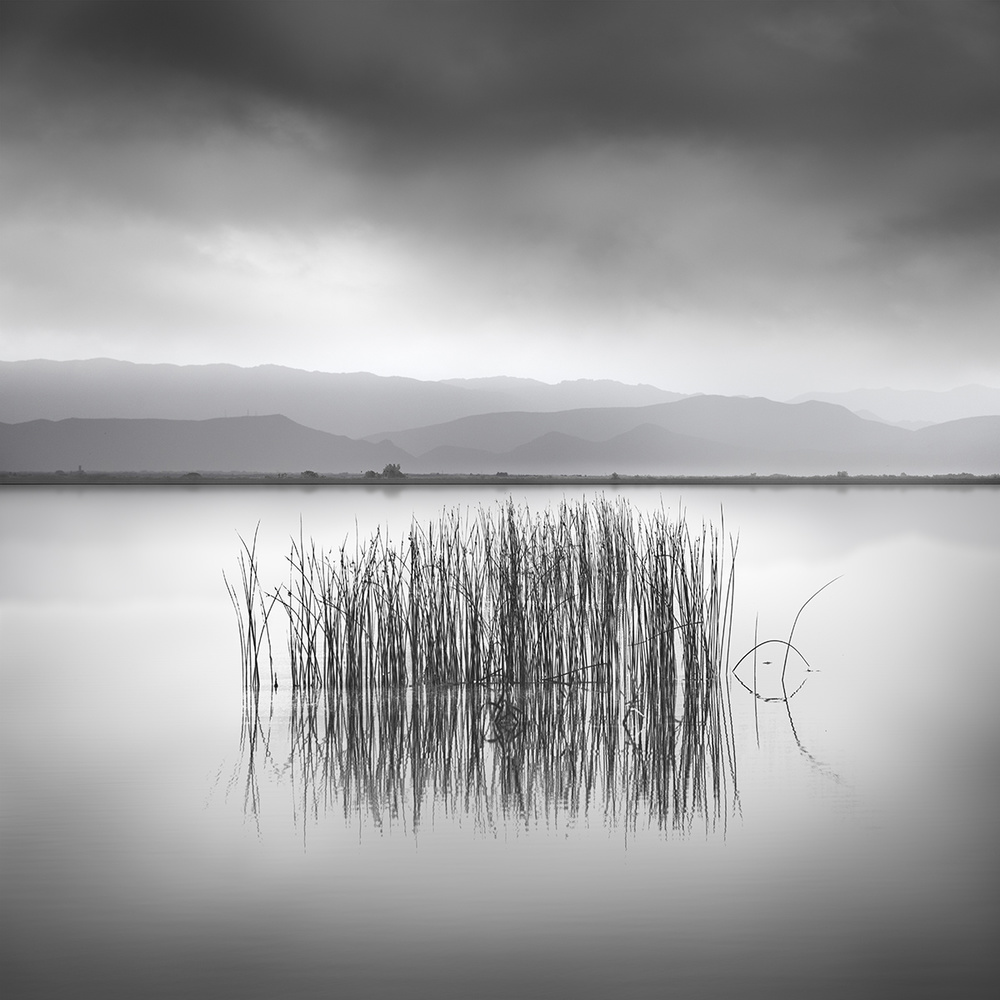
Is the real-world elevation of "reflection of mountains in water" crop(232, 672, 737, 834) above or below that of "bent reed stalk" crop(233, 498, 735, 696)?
below

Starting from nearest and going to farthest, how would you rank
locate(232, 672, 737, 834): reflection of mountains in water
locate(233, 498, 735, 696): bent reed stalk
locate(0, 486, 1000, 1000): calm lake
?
locate(0, 486, 1000, 1000): calm lake < locate(232, 672, 737, 834): reflection of mountains in water < locate(233, 498, 735, 696): bent reed stalk

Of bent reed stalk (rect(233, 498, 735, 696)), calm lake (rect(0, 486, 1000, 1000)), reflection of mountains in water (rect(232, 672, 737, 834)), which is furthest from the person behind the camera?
bent reed stalk (rect(233, 498, 735, 696))

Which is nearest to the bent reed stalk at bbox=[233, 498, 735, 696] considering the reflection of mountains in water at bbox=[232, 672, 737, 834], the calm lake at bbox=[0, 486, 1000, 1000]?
the reflection of mountains in water at bbox=[232, 672, 737, 834]

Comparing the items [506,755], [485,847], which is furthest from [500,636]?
[485,847]

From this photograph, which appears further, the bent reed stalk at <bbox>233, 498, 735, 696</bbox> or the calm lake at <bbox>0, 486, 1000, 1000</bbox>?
the bent reed stalk at <bbox>233, 498, 735, 696</bbox>

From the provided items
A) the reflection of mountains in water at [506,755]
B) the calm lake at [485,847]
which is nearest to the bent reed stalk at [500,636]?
the reflection of mountains in water at [506,755]

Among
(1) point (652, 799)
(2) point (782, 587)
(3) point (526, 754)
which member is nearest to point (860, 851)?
(1) point (652, 799)

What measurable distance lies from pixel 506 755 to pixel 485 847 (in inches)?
54.7

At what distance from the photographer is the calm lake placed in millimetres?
3695

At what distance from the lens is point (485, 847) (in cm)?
470

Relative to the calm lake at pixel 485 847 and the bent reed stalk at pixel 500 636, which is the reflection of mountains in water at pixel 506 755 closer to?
the calm lake at pixel 485 847

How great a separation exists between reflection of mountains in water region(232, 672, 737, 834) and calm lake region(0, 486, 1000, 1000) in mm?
26

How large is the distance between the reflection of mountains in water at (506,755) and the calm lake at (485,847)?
26 mm

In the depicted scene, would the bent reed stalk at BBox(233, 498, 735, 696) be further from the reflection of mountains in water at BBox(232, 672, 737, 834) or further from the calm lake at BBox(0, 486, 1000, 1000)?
the calm lake at BBox(0, 486, 1000, 1000)
